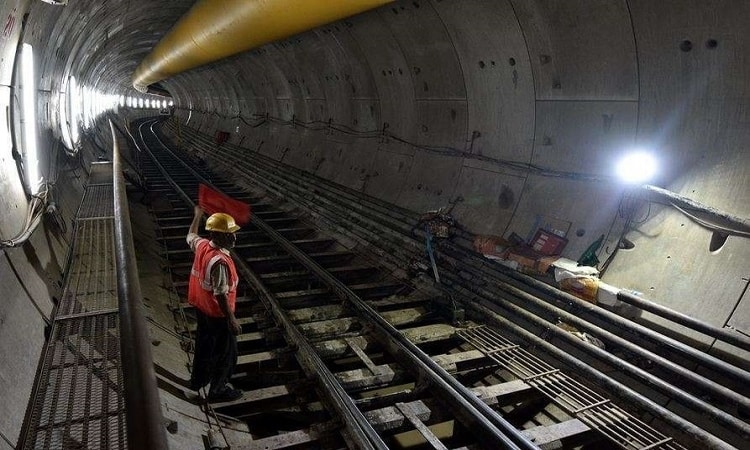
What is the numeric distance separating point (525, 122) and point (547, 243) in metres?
1.54

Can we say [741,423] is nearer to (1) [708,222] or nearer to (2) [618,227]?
(1) [708,222]

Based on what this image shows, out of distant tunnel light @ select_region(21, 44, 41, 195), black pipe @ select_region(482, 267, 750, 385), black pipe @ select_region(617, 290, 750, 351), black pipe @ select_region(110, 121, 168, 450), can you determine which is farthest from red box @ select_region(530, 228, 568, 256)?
distant tunnel light @ select_region(21, 44, 41, 195)

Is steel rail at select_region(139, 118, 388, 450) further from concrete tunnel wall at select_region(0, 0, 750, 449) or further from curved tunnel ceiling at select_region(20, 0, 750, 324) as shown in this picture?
curved tunnel ceiling at select_region(20, 0, 750, 324)

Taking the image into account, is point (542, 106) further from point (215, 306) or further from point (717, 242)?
point (215, 306)

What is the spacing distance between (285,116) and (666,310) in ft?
39.9

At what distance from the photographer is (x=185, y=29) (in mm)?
11156

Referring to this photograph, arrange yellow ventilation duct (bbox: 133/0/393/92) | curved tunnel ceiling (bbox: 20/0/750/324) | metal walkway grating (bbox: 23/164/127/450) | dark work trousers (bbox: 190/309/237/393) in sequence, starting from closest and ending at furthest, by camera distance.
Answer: metal walkway grating (bbox: 23/164/127/450) → dark work trousers (bbox: 190/309/237/393) → curved tunnel ceiling (bbox: 20/0/750/324) → yellow ventilation duct (bbox: 133/0/393/92)

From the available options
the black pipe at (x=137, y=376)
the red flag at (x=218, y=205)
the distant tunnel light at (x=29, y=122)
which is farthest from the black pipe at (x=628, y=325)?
the distant tunnel light at (x=29, y=122)

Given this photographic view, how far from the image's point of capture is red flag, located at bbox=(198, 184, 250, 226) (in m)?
4.83

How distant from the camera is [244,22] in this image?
784 centimetres

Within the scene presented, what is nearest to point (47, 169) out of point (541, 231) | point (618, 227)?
point (541, 231)

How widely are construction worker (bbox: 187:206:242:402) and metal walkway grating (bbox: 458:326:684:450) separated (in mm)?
2384

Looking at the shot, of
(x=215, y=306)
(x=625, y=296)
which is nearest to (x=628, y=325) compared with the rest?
(x=625, y=296)

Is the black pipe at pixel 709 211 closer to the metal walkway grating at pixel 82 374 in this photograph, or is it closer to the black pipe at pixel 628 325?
the black pipe at pixel 628 325
